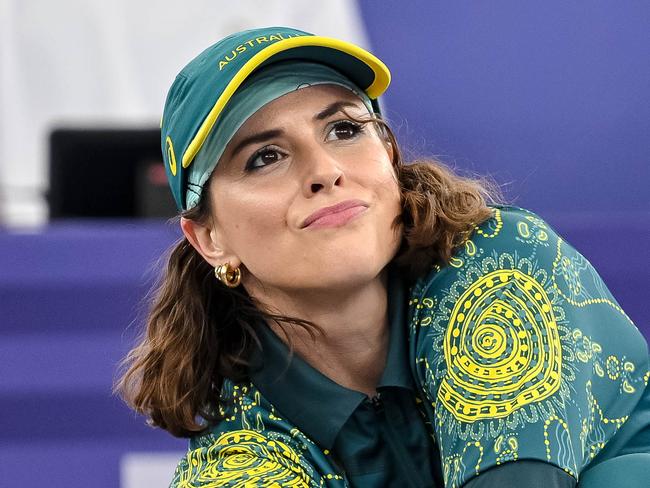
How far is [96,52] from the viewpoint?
13.2 ft

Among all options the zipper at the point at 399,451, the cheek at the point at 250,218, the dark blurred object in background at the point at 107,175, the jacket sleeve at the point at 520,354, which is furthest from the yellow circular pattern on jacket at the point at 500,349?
the dark blurred object in background at the point at 107,175

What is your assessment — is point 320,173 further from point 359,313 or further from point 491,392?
point 491,392

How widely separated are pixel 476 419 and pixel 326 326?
263 millimetres

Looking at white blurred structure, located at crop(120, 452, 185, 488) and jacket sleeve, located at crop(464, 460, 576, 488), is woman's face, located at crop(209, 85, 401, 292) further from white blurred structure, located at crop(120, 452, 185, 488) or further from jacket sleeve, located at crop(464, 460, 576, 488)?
white blurred structure, located at crop(120, 452, 185, 488)

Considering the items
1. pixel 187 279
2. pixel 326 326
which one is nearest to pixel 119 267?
pixel 187 279

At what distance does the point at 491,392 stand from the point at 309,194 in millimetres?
300

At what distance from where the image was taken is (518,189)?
3.61 metres

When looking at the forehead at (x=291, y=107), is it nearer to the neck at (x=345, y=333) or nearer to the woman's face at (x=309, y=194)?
the woman's face at (x=309, y=194)

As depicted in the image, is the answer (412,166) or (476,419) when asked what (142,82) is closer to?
(412,166)

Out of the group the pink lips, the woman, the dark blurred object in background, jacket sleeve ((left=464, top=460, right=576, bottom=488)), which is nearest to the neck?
the woman

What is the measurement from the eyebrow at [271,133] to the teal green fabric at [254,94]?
0.07 feet

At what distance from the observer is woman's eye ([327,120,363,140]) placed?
141cm

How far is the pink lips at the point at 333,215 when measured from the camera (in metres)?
1.33

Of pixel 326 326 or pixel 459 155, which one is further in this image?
pixel 459 155
